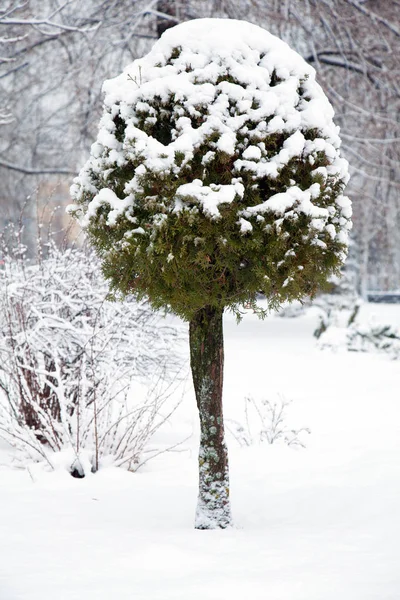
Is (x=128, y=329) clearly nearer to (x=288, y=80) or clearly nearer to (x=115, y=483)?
(x=115, y=483)

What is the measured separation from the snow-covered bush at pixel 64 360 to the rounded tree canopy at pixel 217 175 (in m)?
1.70

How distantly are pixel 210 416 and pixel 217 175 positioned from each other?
137 cm

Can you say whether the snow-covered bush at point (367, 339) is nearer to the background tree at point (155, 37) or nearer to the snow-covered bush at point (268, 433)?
the background tree at point (155, 37)

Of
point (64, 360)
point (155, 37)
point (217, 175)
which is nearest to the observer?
point (217, 175)

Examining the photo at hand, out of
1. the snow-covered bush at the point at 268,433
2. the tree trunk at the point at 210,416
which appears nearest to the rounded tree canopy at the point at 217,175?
the tree trunk at the point at 210,416

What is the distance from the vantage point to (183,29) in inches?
152

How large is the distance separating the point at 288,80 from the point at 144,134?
0.83 meters

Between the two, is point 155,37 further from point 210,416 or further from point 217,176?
point 210,416

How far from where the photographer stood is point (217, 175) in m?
3.59

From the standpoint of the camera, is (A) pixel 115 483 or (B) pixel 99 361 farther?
(B) pixel 99 361

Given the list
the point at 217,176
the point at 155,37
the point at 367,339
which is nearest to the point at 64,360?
the point at 217,176

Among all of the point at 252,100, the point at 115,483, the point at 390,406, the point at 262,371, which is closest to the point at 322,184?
the point at 252,100

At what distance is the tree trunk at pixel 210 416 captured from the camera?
404 centimetres

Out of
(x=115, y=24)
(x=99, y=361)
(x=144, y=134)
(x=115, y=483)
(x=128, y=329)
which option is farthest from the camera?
(x=115, y=24)
